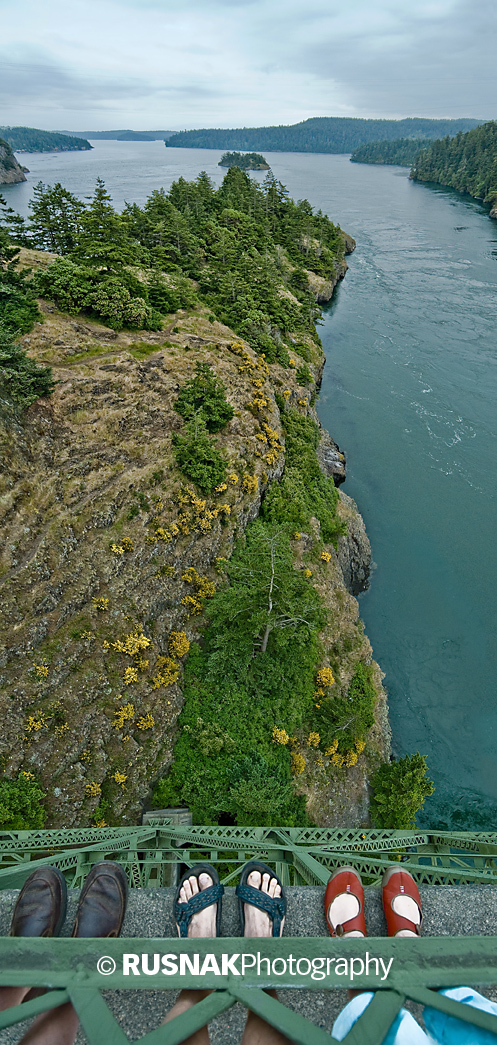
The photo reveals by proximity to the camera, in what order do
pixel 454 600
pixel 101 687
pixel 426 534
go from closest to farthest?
1. pixel 101 687
2. pixel 454 600
3. pixel 426 534

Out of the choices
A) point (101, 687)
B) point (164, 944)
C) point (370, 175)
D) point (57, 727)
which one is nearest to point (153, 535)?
point (101, 687)

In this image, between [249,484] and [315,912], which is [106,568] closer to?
[249,484]

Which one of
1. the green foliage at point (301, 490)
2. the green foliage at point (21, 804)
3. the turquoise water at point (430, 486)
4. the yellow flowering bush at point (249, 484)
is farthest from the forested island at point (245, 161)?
the green foliage at point (21, 804)

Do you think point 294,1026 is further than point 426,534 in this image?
No

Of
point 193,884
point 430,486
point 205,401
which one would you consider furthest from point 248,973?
point 430,486

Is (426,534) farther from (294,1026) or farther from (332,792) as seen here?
(294,1026)

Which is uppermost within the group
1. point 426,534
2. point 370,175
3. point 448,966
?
point 370,175

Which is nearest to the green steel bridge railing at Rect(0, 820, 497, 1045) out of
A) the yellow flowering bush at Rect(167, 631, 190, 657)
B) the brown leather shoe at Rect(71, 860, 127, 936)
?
the brown leather shoe at Rect(71, 860, 127, 936)

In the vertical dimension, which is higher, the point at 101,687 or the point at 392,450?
the point at 392,450
